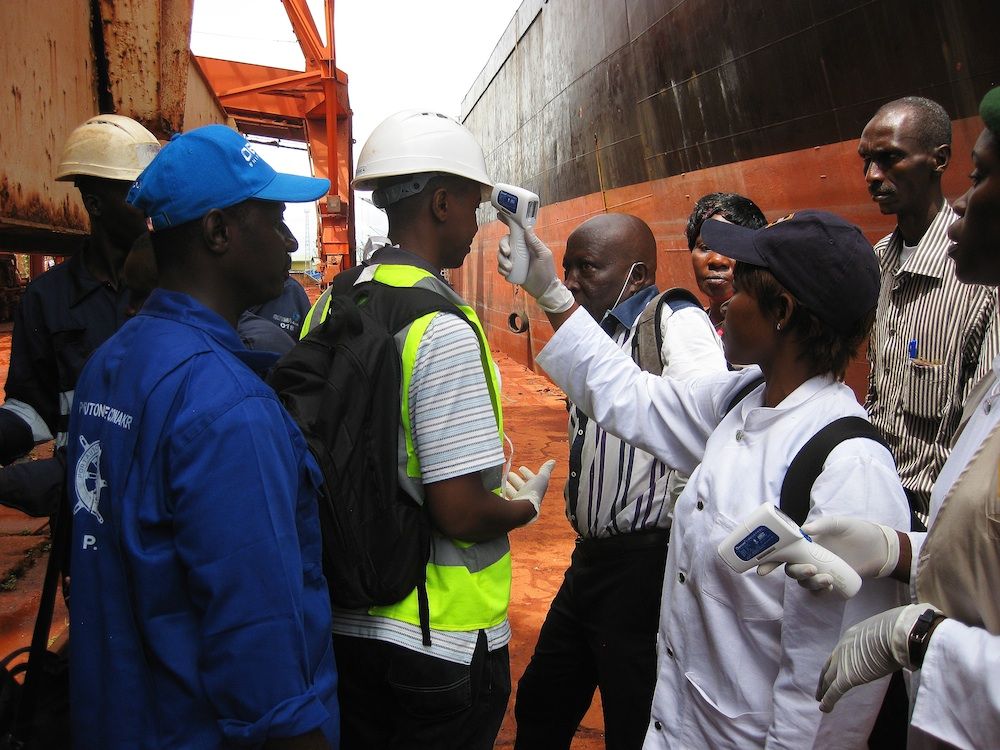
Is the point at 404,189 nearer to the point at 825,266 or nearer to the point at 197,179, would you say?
the point at 197,179

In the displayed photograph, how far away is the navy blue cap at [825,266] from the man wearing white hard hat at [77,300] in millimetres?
1967

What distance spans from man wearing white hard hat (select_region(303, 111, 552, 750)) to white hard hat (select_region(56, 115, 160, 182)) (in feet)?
3.51

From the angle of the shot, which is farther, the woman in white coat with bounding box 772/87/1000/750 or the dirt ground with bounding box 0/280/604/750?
the dirt ground with bounding box 0/280/604/750

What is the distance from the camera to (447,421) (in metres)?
1.55

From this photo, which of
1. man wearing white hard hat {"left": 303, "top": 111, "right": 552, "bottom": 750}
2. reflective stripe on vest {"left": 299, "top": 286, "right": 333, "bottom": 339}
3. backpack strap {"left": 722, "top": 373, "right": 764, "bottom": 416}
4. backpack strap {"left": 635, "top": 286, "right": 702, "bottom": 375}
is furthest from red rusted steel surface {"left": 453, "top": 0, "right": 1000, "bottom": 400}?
reflective stripe on vest {"left": 299, "top": 286, "right": 333, "bottom": 339}

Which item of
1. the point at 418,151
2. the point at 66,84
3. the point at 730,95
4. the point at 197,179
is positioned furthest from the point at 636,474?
the point at 730,95

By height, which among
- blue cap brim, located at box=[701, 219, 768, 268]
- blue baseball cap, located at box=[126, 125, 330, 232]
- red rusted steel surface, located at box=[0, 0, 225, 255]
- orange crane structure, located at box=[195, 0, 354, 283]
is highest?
orange crane structure, located at box=[195, 0, 354, 283]

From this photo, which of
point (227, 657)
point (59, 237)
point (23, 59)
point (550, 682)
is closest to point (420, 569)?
point (227, 657)

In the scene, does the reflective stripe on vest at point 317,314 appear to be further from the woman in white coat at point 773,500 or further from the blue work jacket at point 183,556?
the woman in white coat at point 773,500

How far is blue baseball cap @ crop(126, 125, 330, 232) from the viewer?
1.27 meters

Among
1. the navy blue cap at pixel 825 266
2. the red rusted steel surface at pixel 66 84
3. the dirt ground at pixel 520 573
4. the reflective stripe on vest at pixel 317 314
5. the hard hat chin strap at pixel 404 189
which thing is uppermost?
the red rusted steel surface at pixel 66 84

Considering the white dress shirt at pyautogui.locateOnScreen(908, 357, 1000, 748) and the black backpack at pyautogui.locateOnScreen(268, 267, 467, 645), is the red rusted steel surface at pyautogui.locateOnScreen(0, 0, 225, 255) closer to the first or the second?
the black backpack at pyautogui.locateOnScreen(268, 267, 467, 645)

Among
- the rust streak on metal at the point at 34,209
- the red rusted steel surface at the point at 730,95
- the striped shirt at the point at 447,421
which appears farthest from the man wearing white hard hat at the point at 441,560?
the red rusted steel surface at the point at 730,95

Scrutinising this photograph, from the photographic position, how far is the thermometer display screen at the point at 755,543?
3.98ft
